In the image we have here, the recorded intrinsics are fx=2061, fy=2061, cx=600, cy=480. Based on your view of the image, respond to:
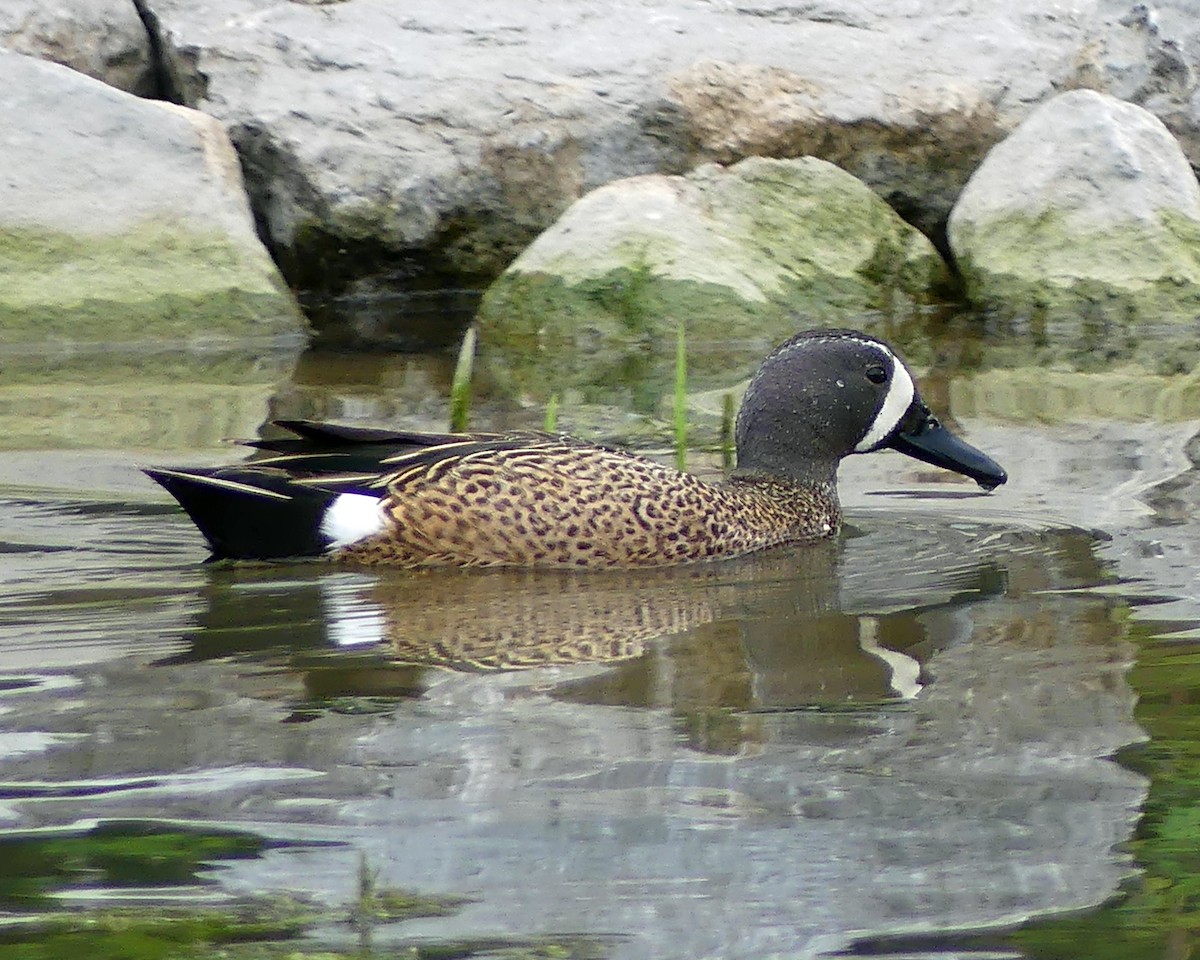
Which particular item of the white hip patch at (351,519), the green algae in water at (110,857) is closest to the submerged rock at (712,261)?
the white hip patch at (351,519)

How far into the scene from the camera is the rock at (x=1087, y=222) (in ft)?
33.0

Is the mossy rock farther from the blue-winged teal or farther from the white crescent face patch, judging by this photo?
the white crescent face patch

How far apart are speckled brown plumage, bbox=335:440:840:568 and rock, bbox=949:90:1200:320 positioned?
17.2 ft

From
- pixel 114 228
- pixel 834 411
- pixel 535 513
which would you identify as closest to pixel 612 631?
pixel 535 513

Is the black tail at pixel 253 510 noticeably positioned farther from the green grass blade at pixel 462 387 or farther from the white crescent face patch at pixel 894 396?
the white crescent face patch at pixel 894 396

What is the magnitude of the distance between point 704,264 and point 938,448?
3968 mm

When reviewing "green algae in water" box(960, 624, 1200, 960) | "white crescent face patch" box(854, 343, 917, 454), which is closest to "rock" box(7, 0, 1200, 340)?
"white crescent face patch" box(854, 343, 917, 454)

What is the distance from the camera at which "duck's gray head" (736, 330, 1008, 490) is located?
5.78 m

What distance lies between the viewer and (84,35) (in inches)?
415

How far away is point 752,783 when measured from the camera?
10.7 ft

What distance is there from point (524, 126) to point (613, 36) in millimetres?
789

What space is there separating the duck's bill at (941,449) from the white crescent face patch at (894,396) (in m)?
0.04

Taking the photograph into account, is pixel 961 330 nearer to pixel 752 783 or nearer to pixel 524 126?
pixel 524 126

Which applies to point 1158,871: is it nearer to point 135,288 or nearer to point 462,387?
point 462,387
